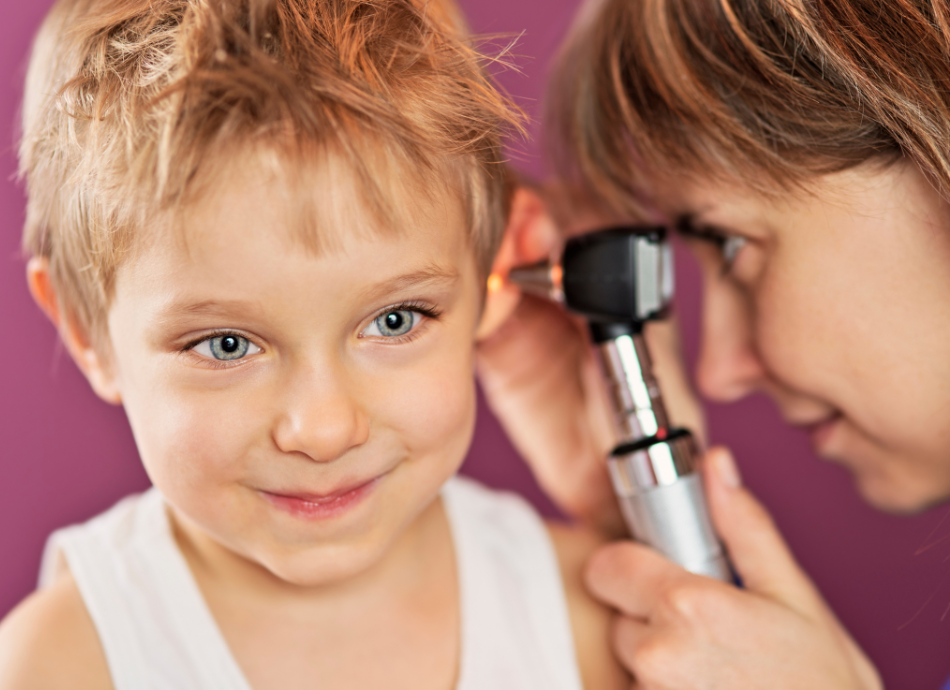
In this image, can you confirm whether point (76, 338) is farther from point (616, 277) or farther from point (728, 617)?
point (728, 617)

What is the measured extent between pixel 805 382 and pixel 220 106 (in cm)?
55

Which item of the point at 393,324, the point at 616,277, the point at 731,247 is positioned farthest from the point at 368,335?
the point at 731,247

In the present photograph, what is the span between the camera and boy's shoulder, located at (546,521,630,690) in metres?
0.84

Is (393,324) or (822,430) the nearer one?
(393,324)

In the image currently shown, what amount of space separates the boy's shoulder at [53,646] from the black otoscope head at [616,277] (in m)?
0.48

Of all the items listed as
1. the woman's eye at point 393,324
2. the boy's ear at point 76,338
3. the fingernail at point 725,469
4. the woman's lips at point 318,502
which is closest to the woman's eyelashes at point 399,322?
the woman's eye at point 393,324

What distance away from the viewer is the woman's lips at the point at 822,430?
876 mm

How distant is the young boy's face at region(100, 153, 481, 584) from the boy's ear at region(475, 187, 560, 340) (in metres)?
0.17

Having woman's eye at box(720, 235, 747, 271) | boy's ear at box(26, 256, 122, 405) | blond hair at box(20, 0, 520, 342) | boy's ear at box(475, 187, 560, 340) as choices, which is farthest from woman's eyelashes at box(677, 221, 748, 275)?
boy's ear at box(26, 256, 122, 405)

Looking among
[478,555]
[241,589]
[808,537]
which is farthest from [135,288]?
[808,537]

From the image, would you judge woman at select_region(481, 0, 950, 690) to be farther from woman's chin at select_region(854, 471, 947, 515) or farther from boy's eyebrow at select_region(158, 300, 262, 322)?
boy's eyebrow at select_region(158, 300, 262, 322)

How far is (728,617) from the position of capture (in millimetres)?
743

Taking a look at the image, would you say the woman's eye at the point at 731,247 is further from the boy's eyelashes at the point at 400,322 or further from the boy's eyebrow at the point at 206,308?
the boy's eyebrow at the point at 206,308

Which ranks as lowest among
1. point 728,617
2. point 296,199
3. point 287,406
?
point 728,617
